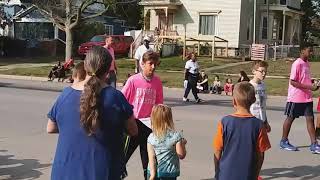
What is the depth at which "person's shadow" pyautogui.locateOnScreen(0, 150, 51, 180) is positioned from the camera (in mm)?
7352

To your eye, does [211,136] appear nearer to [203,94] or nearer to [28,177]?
[28,177]

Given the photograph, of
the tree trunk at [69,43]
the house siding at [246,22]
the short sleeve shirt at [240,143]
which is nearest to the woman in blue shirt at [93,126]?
the short sleeve shirt at [240,143]

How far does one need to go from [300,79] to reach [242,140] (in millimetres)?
4703

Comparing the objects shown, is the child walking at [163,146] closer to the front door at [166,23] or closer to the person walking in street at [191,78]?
the person walking in street at [191,78]

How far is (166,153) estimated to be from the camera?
18.1 feet

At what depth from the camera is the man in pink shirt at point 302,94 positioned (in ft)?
30.1

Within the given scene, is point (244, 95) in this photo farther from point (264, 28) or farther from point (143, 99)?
point (264, 28)

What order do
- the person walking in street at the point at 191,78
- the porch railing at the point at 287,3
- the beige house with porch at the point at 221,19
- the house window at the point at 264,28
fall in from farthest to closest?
the porch railing at the point at 287,3, the house window at the point at 264,28, the beige house with porch at the point at 221,19, the person walking in street at the point at 191,78

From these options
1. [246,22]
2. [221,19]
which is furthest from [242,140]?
[246,22]

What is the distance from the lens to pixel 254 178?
4.90m

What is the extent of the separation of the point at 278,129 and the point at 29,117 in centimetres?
518

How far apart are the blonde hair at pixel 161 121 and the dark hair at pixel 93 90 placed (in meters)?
1.64

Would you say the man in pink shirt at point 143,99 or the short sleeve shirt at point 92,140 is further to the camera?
the man in pink shirt at point 143,99

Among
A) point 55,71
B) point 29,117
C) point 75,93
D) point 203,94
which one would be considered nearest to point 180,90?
point 203,94
